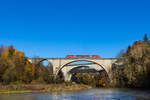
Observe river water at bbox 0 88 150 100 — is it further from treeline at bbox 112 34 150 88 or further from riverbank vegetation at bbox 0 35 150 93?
treeline at bbox 112 34 150 88

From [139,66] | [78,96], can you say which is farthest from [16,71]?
[139,66]

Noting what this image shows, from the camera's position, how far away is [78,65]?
3610 inches

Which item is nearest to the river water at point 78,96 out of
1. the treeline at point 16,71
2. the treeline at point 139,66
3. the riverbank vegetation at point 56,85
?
the riverbank vegetation at point 56,85

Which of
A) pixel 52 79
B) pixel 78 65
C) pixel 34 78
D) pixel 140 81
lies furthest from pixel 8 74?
pixel 78 65

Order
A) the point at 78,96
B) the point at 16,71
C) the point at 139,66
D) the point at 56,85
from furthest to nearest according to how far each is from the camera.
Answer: the point at 56,85 < the point at 16,71 < the point at 139,66 < the point at 78,96

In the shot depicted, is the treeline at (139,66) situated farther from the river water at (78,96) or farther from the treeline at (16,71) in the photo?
the treeline at (16,71)

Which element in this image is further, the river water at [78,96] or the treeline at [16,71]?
the treeline at [16,71]

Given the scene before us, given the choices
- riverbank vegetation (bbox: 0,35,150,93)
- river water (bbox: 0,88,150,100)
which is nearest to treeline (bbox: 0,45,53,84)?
riverbank vegetation (bbox: 0,35,150,93)

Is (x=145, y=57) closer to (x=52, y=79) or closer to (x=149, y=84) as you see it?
(x=149, y=84)

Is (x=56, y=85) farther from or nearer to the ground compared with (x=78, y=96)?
farther from the ground

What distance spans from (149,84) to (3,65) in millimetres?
36136

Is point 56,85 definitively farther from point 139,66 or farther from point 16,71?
point 139,66

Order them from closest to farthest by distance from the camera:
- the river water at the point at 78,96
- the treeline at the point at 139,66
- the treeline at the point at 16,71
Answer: the river water at the point at 78,96 < the treeline at the point at 139,66 < the treeline at the point at 16,71

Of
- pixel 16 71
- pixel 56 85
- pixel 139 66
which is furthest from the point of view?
pixel 56 85
